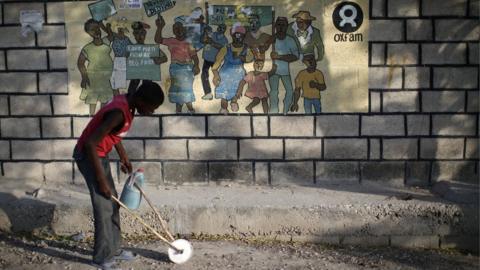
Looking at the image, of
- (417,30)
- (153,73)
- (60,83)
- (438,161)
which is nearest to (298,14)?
(417,30)

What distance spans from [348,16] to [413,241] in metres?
2.21

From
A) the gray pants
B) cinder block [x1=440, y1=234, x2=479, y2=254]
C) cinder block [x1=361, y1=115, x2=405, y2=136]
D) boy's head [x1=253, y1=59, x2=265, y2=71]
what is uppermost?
boy's head [x1=253, y1=59, x2=265, y2=71]

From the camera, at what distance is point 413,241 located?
520cm

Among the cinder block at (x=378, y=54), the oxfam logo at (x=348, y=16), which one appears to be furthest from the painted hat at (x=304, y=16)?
the cinder block at (x=378, y=54)

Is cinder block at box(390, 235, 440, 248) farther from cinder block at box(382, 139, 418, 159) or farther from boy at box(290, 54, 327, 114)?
boy at box(290, 54, 327, 114)

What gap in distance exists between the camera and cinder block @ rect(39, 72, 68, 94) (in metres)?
5.77

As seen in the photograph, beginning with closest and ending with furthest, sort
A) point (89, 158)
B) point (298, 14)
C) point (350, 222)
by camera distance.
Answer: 1. point (89, 158)
2. point (350, 222)
3. point (298, 14)

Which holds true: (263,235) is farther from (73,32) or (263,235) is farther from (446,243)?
(73,32)

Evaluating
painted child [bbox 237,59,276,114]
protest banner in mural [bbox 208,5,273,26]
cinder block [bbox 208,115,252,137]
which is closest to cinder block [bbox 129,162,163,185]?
cinder block [bbox 208,115,252,137]

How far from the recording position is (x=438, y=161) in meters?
5.88

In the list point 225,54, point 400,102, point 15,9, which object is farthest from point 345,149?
point 15,9

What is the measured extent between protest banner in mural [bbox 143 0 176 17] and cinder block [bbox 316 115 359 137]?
1.83 meters

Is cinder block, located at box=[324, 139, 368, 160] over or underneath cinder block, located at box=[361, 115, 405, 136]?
underneath

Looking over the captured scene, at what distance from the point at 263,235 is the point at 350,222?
775 mm
